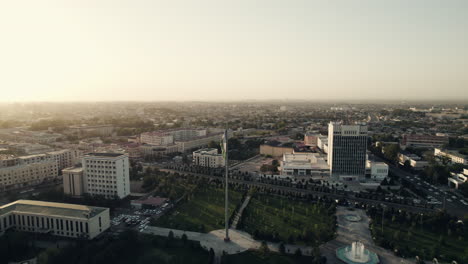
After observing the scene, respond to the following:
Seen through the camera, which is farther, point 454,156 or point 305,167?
point 454,156

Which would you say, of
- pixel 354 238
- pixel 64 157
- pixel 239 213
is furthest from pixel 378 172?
pixel 64 157

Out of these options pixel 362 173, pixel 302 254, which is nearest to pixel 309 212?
pixel 302 254

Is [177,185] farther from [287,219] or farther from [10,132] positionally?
[10,132]

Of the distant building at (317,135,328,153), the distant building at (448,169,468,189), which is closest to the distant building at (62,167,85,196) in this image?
the distant building at (317,135,328,153)

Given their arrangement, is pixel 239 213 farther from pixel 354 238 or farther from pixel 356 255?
pixel 356 255

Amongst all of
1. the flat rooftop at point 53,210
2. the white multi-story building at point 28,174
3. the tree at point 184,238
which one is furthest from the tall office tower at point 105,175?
the tree at point 184,238

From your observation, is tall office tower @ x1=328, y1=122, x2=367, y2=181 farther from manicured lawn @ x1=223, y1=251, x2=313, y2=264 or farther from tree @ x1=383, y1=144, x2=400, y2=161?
manicured lawn @ x1=223, y1=251, x2=313, y2=264
